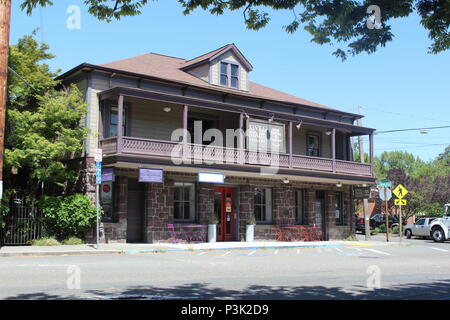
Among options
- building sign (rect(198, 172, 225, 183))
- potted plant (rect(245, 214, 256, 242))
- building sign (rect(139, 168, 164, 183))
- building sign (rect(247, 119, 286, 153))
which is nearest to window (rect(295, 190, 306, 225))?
building sign (rect(247, 119, 286, 153))

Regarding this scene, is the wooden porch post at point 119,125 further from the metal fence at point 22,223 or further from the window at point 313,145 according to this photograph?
the window at point 313,145

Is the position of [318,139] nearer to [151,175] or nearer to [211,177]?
[211,177]

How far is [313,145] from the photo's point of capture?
3008 centimetres

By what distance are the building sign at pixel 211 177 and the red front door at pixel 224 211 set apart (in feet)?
5.92

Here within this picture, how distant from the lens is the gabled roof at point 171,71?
2415 cm

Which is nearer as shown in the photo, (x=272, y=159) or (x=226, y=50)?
(x=272, y=159)

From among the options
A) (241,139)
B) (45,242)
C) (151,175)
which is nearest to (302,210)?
(241,139)

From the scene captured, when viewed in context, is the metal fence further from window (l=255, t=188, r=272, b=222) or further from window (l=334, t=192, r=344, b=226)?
window (l=334, t=192, r=344, b=226)

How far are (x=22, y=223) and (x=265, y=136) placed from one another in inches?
484

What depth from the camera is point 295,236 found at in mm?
27438
